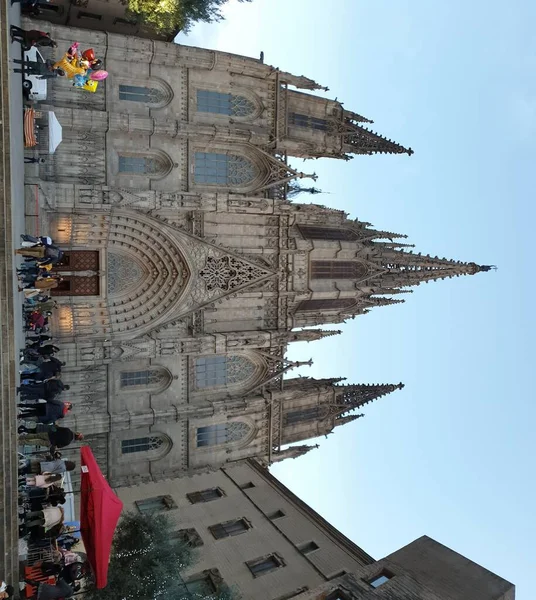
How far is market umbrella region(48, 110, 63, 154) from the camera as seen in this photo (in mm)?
19953

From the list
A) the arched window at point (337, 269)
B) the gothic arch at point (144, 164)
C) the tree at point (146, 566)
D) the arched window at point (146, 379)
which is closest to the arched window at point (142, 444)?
the arched window at point (146, 379)

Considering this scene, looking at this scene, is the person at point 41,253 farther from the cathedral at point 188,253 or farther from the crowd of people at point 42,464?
the cathedral at point 188,253

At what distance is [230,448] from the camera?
26516 millimetres

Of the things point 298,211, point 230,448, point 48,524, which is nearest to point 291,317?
point 298,211

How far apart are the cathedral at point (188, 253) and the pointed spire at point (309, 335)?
0.44 ft

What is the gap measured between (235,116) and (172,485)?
16.2 metres

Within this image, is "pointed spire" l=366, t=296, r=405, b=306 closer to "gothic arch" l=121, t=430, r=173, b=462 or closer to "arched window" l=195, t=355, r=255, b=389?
"arched window" l=195, t=355, r=255, b=389

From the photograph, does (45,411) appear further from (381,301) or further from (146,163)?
(381,301)

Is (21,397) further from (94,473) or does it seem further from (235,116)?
(235,116)

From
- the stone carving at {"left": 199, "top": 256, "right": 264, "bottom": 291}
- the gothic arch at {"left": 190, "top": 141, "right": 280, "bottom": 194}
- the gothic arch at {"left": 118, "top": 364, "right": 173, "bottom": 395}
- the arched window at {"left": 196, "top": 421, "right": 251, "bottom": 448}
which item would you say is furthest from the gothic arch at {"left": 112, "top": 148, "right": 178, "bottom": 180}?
the arched window at {"left": 196, "top": 421, "right": 251, "bottom": 448}

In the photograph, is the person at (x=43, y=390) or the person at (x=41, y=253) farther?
the person at (x=41, y=253)

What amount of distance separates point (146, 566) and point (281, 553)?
622 centimetres

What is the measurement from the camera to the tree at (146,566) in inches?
573

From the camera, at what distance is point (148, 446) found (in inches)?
967
